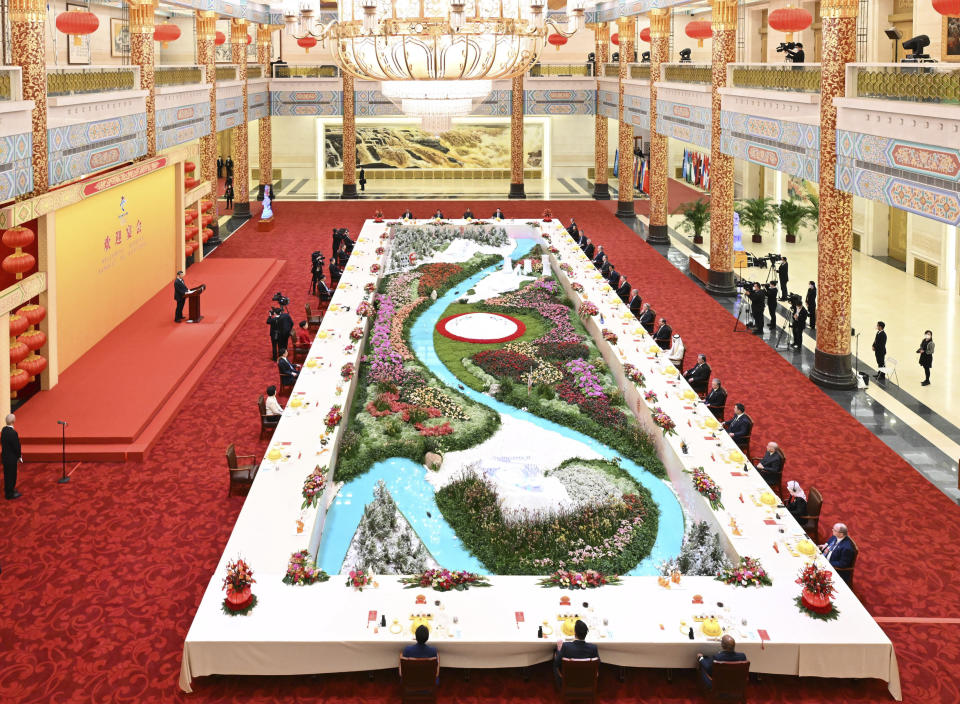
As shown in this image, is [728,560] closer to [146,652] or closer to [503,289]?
[146,652]

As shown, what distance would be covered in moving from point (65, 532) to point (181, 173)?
12.4m

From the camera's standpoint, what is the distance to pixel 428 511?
34.8 ft

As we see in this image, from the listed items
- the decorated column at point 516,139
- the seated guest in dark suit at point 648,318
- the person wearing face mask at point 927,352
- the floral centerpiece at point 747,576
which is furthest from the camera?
the decorated column at point 516,139

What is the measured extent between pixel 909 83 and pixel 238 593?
31.2 ft

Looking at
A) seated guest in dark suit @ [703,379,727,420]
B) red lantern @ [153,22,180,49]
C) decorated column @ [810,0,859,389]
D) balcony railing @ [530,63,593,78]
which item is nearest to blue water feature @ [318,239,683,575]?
seated guest in dark suit @ [703,379,727,420]

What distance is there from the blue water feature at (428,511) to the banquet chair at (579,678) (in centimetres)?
230

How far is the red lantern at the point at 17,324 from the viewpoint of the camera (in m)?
12.7

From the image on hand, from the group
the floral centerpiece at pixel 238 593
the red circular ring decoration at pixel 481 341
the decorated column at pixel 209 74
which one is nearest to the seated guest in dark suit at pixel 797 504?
the floral centerpiece at pixel 238 593

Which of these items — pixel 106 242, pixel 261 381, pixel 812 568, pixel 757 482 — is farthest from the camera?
pixel 106 242

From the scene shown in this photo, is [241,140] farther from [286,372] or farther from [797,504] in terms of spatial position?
[797,504]

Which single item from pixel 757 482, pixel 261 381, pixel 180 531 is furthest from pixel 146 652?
pixel 261 381

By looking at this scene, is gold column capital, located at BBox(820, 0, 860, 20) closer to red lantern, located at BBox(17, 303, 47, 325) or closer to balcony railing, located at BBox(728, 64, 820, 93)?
balcony railing, located at BBox(728, 64, 820, 93)

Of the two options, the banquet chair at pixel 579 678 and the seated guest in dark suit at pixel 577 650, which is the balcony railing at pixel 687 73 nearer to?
the seated guest in dark suit at pixel 577 650

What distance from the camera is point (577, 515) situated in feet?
33.3
